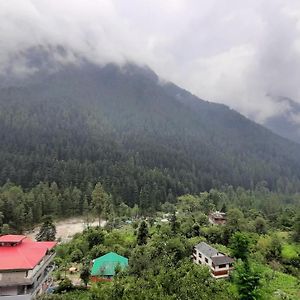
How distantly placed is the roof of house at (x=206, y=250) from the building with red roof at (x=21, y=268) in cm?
2310

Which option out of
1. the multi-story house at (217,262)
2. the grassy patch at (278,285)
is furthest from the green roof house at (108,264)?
Answer: the grassy patch at (278,285)

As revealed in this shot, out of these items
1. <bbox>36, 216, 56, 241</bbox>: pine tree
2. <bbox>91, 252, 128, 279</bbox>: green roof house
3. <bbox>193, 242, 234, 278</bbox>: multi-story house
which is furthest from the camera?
<bbox>36, 216, 56, 241</bbox>: pine tree

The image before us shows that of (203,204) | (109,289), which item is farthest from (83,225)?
(109,289)

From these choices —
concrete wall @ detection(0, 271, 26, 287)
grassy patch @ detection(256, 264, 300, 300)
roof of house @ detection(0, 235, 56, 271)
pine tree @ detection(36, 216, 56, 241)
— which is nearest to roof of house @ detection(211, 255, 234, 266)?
grassy patch @ detection(256, 264, 300, 300)

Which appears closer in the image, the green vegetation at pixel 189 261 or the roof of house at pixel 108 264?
the green vegetation at pixel 189 261

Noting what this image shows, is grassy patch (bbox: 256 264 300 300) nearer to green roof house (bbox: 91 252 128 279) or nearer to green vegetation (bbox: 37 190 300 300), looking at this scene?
green vegetation (bbox: 37 190 300 300)

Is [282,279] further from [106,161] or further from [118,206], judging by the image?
[106,161]

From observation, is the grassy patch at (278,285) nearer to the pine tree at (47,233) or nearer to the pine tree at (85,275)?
the pine tree at (85,275)

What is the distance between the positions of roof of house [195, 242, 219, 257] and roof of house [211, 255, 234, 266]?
114 cm

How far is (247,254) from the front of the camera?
53.0m

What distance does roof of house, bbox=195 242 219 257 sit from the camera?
49.8 m

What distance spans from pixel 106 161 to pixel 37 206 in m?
61.9

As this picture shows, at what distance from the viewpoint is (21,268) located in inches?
1273

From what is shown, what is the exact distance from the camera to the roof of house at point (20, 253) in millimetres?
32688
